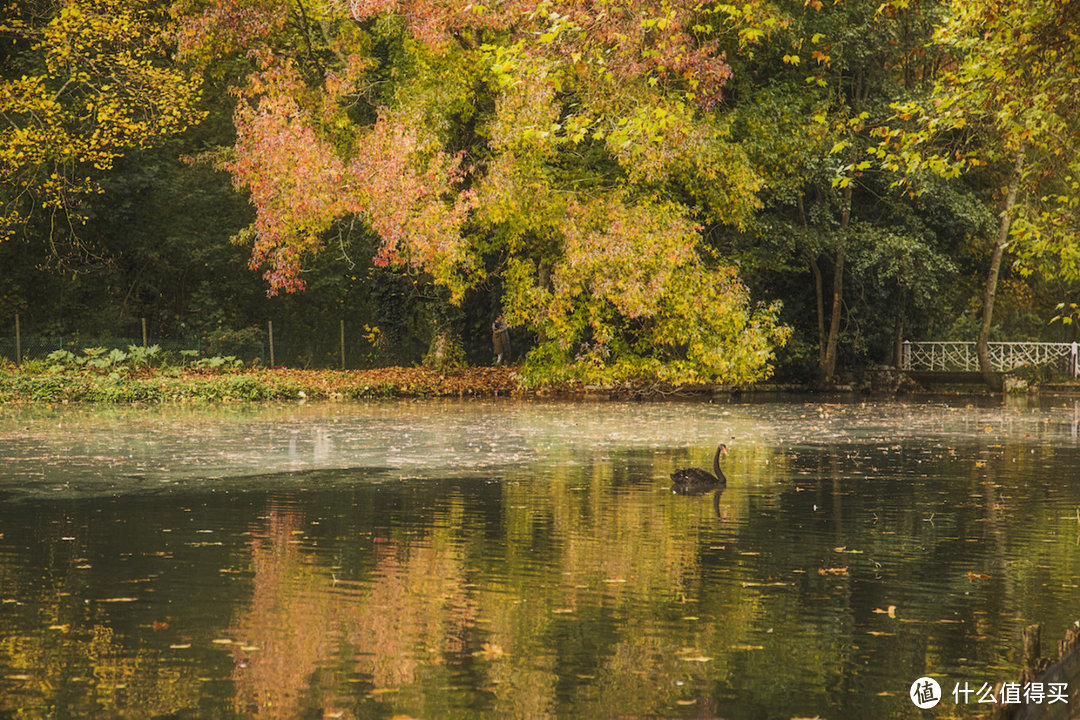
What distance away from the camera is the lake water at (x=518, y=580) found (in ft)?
20.9

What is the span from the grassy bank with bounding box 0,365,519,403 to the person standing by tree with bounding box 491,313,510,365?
1726 mm

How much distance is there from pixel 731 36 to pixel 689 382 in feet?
34.0

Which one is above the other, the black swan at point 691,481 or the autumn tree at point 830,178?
the autumn tree at point 830,178

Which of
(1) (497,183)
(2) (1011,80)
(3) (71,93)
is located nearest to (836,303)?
(1) (497,183)

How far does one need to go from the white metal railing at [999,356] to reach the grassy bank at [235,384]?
15663 mm

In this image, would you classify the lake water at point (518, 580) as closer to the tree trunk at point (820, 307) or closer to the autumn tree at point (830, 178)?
the autumn tree at point (830, 178)

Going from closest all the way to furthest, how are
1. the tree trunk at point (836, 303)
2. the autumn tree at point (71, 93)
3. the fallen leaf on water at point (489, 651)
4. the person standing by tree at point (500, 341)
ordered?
the fallen leaf on water at point (489, 651), the autumn tree at point (71, 93), the tree trunk at point (836, 303), the person standing by tree at point (500, 341)

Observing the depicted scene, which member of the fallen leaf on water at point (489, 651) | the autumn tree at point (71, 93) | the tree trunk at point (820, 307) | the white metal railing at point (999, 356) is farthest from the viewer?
the white metal railing at point (999, 356)

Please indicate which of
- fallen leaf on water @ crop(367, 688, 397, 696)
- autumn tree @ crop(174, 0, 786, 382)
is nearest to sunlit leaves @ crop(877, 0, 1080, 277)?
fallen leaf on water @ crop(367, 688, 397, 696)

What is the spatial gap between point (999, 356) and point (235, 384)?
27221 mm

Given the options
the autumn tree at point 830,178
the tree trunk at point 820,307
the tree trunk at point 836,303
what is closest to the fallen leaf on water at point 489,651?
the autumn tree at point 830,178

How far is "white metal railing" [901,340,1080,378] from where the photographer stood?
44094mm

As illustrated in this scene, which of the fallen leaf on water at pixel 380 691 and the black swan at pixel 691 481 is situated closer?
the fallen leaf on water at pixel 380 691

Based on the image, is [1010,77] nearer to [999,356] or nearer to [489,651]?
[489,651]
